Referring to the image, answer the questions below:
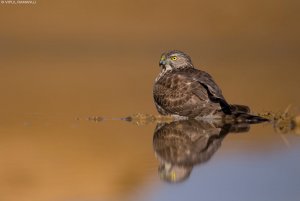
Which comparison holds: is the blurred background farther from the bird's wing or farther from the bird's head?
the bird's wing

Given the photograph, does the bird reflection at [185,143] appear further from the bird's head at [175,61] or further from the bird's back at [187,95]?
the bird's head at [175,61]

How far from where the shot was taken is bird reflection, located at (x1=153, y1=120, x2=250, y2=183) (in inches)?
418

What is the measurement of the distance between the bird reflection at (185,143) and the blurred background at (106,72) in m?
0.21

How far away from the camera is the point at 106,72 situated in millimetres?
24312

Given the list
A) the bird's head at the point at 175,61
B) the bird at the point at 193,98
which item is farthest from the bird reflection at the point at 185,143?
the bird's head at the point at 175,61

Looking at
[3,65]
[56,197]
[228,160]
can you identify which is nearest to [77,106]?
[228,160]

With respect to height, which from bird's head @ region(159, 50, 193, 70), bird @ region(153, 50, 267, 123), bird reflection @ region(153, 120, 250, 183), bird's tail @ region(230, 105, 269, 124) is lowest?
bird reflection @ region(153, 120, 250, 183)

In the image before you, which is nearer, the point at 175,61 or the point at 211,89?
the point at 211,89

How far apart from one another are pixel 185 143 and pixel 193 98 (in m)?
2.16

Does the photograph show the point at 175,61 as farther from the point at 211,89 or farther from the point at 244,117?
the point at 244,117

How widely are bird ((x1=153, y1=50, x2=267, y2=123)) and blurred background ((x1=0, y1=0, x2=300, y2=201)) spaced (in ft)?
3.02

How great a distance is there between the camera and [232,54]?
33188 millimetres

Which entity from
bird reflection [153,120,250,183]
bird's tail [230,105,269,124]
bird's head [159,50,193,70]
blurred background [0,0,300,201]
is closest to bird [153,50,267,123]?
bird's tail [230,105,269,124]

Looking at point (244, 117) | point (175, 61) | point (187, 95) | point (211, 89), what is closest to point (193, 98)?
point (187, 95)
